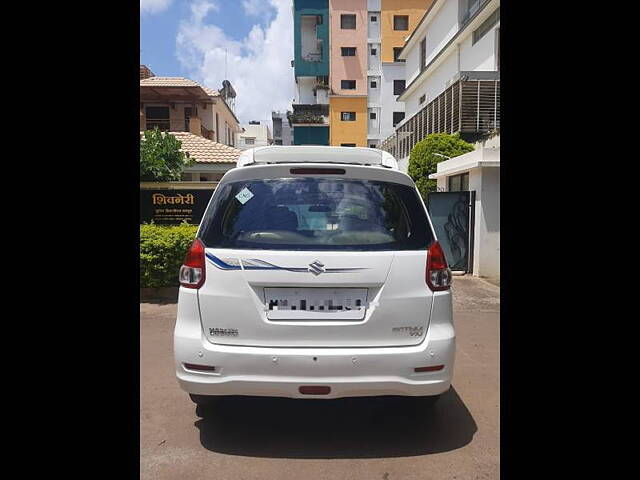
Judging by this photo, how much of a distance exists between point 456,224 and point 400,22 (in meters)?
34.4

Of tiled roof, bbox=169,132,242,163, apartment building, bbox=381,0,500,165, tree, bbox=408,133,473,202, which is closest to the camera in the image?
apartment building, bbox=381,0,500,165

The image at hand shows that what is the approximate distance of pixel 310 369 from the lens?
9.26ft

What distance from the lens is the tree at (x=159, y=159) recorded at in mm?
12805

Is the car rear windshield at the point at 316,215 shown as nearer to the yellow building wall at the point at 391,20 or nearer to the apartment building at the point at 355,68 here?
the apartment building at the point at 355,68

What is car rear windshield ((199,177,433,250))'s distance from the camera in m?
3.00

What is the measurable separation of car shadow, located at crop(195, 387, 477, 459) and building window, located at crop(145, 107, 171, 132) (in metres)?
24.4

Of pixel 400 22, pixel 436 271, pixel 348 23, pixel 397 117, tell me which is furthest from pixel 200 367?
pixel 348 23

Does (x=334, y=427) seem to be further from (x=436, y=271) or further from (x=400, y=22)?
(x=400, y=22)

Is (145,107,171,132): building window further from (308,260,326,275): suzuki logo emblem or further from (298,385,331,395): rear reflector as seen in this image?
(298,385,331,395): rear reflector

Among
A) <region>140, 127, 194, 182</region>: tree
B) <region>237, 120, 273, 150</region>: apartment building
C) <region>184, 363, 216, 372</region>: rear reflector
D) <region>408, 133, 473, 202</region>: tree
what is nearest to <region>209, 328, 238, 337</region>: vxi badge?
<region>184, 363, 216, 372</region>: rear reflector

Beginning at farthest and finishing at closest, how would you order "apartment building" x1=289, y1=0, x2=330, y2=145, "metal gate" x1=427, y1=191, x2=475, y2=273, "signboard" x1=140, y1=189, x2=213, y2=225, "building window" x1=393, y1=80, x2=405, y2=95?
"apartment building" x1=289, y1=0, x2=330, y2=145, "building window" x1=393, y1=80, x2=405, y2=95, "metal gate" x1=427, y1=191, x2=475, y2=273, "signboard" x1=140, y1=189, x2=213, y2=225

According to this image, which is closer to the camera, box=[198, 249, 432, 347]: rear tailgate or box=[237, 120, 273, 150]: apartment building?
box=[198, 249, 432, 347]: rear tailgate

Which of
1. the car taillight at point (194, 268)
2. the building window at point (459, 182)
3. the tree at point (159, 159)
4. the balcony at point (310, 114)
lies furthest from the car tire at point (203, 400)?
the balcony at point (310, 114)
